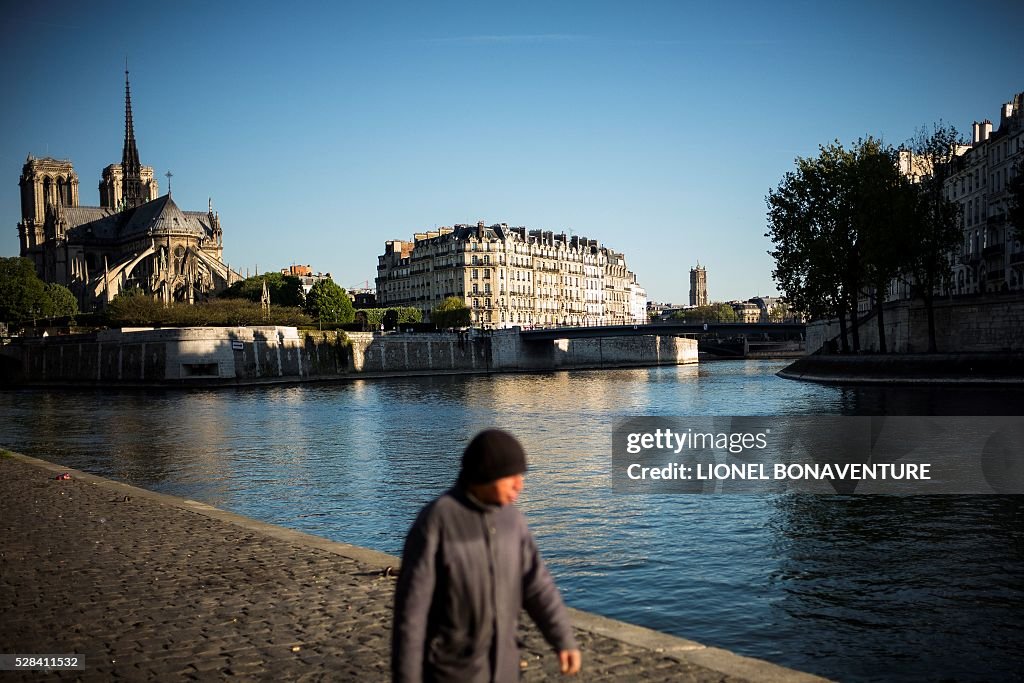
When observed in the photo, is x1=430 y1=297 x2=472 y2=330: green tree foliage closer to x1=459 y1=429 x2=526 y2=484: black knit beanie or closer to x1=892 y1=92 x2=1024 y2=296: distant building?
x1=892 y1=92 x2=1024 y2=296: distant building

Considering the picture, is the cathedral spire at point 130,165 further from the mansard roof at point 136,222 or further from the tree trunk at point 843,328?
Answer: the tree trunk at point 843,328

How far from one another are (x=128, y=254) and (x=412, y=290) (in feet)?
143

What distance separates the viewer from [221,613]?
9695 millimetres

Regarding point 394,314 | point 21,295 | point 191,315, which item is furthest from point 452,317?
point 21,295

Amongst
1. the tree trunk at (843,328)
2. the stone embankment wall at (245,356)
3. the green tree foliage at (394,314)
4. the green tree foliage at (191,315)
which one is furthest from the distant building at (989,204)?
the green tree foliage at (394,314)

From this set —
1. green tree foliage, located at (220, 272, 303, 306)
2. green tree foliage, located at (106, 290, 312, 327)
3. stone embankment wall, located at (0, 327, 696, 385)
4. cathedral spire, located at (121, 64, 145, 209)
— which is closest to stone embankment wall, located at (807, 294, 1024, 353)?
stone embankment wall, located at (0, 327, 696, 385)

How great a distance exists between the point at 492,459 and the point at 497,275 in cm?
15157

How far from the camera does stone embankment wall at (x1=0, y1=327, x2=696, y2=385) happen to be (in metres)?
84.1

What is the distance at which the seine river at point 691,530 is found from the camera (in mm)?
11305

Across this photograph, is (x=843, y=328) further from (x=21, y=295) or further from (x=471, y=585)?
(x=21, y=295)

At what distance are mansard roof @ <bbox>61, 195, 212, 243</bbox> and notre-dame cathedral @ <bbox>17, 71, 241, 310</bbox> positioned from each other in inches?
5.8

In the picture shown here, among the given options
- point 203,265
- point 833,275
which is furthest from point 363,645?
point 203,265

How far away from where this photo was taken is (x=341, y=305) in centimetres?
12238

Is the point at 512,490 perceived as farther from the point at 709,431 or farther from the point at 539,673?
the point at 709,431
